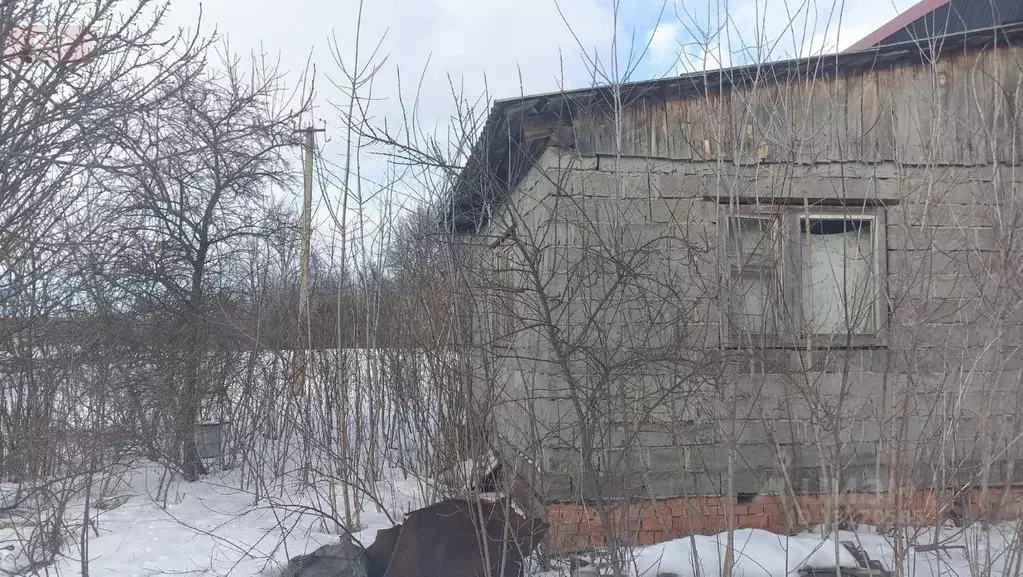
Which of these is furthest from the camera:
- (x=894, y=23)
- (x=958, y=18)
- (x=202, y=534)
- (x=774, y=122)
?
(x=894, y=23)

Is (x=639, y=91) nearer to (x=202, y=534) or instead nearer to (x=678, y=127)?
(x=678, y=127)

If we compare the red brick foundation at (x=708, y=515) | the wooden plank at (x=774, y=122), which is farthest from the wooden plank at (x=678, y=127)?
the red brick foundation at (x=708, y=515)

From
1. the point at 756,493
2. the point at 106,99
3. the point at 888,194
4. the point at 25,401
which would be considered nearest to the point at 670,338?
the point at 756,493

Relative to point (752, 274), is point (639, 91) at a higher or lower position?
higher

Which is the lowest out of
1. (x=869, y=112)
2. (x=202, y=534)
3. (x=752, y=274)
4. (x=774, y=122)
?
(x=202, y=534)

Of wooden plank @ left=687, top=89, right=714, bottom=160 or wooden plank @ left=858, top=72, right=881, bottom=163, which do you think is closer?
wooden plank @ left=687, top=89, right=714, bottom=160

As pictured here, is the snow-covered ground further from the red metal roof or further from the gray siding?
the red metal roof

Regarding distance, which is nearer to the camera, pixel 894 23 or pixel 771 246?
pixel 771 246

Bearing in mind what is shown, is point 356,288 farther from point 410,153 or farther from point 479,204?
point 410,153

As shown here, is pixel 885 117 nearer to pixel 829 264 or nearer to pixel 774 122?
pixel 829 264

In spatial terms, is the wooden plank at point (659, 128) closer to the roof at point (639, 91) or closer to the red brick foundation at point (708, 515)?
the roof at point (639, 91)

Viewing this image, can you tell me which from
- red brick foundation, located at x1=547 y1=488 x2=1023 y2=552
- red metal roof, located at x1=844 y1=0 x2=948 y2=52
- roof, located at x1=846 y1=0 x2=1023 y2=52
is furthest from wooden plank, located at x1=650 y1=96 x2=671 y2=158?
red metal roof, located at x1=844 y1=0 x2=948 y2=52

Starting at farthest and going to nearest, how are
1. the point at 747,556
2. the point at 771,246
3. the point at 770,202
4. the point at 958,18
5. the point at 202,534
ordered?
the point at 958,18, the point at 202,534, the point at 770,202, the point at 771,246, the point at 747,556

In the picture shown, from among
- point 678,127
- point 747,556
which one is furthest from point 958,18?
point 747,556
